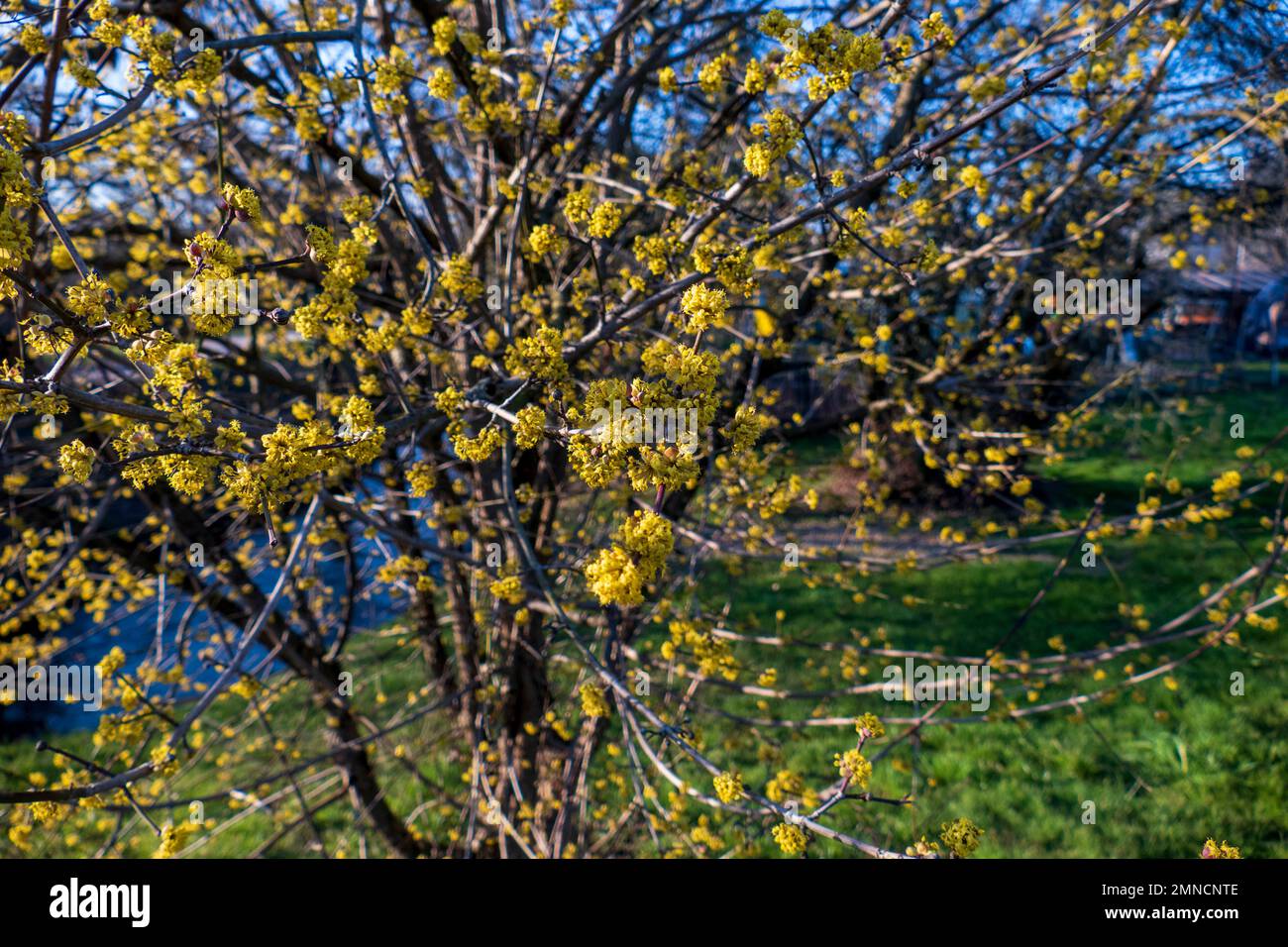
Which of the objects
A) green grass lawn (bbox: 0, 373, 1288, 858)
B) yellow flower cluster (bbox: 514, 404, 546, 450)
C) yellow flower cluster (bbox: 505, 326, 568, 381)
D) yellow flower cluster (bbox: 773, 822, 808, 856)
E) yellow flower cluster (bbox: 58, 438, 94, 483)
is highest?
yellow flower cluster (bbox: 505, 326, 568, 381)

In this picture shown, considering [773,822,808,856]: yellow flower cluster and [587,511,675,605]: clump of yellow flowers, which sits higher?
[587,511,675,605]: clump of yellow flowers

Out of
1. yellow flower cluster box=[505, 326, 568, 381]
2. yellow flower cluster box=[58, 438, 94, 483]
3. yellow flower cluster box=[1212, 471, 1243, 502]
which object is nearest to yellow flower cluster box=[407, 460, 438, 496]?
yellow flower cluster box=[505, 326, 568, 381]

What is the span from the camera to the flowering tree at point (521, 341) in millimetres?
1832

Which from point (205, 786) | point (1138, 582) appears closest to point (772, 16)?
point (205, 786)

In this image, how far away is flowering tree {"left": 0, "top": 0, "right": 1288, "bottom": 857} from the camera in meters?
1.83

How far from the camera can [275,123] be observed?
3928mm

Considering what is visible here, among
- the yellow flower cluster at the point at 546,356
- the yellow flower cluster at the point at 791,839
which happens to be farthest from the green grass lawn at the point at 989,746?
the yellow flower cluster at the point at 546,356

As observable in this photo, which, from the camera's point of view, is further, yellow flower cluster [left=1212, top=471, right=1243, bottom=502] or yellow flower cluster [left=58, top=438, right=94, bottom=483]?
yellow flower cluster [left=1212, top=471, right=1243, bottom=502]

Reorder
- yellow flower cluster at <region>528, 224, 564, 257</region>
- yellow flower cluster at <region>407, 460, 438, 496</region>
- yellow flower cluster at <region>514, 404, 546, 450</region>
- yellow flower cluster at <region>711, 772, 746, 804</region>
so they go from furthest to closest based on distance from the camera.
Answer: yellow flower cluster at <region>528, 224, 564, 257</region> < yellow flower cluster at <region>407, 460, 438, 496</region> < yellow flower cluster at <region>711, 772, 746, 804</region> < yellow flower cluster at <region>514, 404, 546, 450</region>

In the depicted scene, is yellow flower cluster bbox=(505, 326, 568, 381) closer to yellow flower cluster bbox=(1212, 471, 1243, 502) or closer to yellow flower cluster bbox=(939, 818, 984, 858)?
yellow flower cluster bbox=(939, 818, 984, 858)

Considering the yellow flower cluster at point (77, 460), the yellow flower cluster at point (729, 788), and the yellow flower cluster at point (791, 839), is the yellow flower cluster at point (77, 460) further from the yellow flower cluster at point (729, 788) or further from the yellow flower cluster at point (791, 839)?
the yellow flower cluster at point (791, 839)

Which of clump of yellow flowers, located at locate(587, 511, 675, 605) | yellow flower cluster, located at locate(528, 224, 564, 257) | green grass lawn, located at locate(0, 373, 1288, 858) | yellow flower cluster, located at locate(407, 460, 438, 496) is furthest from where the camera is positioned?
green grass lawn, located at locate(0, 373, 1288, 858)

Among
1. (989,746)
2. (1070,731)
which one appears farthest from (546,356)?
(1070,731)

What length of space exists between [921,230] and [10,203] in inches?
218
